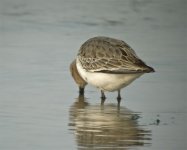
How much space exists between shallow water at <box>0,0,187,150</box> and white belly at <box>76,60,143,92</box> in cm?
24

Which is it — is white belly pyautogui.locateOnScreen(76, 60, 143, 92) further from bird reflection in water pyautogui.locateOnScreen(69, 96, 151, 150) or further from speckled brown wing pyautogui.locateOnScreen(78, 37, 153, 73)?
bird reflection in water pyautogui.locateOnScreen(69, 96, 151, 150)

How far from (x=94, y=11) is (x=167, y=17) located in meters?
1.84

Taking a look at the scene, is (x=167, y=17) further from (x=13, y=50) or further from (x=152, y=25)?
(x=13, y=50)

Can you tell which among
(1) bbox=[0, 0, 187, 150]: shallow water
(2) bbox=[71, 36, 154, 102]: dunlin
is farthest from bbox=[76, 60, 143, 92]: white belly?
(1) bbox=[0, 0, 187, 150]: shallow water

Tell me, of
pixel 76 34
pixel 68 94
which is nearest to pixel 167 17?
pixel 76 34

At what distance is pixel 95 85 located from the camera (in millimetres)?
12250

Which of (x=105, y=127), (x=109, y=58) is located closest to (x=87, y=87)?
(x=109, y=58)

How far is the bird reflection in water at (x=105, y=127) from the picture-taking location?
30.6 ft

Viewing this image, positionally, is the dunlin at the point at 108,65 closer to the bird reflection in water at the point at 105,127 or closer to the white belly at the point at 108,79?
the white belly at the point at 108,79

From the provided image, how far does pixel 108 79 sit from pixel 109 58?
0.34 m

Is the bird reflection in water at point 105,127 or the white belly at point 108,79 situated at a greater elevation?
the white belly at point 108,79

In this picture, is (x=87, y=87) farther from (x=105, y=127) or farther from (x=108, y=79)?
(x=105, y=127)

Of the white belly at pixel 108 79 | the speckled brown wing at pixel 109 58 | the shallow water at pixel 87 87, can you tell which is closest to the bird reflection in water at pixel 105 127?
the shallow water at pixel 87 87

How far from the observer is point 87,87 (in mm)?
13305
